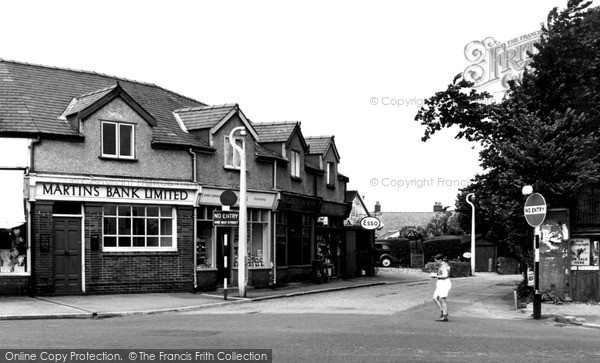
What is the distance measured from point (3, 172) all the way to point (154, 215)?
5.09 metres

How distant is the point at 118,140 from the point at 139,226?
2.90 meters

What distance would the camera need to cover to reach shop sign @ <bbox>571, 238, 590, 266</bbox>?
2211 centimetres

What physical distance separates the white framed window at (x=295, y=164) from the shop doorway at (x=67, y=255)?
10.6m

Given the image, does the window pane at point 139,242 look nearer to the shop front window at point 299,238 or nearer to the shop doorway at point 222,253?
the shop doorway at point 222,253

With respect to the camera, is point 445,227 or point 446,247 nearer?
point 446,247

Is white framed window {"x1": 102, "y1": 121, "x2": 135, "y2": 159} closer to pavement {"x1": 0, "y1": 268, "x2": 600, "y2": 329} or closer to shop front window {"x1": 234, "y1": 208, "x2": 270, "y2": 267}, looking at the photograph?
pavement {"x1": 0, "y1": 268, "x2": 600, "y2": 329}

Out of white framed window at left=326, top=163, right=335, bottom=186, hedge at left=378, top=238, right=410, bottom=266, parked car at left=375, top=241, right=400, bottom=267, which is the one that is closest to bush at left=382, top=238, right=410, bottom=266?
hedge at left=378, top=238, right=410, bottom=266

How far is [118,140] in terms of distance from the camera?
2469 cm

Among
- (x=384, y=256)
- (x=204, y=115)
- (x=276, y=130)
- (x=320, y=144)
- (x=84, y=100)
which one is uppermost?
(x=84, y=100)

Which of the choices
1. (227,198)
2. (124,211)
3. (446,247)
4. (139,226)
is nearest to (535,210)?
(227,198)

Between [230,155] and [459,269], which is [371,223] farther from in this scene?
[459,269]

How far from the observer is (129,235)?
2483 cm

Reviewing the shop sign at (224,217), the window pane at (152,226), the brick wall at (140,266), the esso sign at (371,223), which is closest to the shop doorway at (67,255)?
the brick wall at (140,266)

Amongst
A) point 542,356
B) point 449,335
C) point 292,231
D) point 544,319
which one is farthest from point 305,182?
point 542,356
